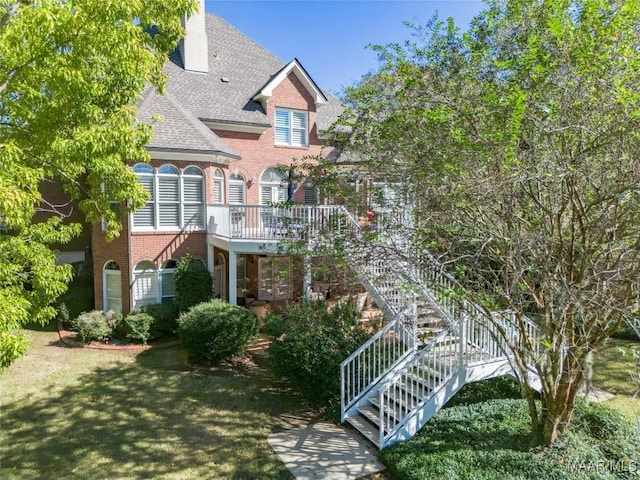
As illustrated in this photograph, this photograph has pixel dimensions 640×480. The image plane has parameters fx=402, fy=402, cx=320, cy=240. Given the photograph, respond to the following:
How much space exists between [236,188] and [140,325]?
7054mm

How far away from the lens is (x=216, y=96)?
1747 cm

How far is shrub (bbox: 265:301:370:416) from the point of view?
8.45 m

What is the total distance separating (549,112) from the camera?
4730 mm

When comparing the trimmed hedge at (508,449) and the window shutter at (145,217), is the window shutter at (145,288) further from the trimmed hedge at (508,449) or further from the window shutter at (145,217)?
the trimmed hedge at (508,449)

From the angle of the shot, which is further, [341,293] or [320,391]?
[341,293]

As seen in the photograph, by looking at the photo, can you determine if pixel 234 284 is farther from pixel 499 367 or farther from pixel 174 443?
pixel 499 367

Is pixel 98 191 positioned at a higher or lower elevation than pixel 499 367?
higher

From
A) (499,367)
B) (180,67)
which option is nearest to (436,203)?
(499,367)

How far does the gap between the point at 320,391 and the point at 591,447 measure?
483cm

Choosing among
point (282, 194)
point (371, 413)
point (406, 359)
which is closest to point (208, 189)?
point (282, 194)

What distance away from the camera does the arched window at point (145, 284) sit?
13.8 m

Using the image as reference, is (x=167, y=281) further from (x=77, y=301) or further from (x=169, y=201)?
(x=77, y=301)

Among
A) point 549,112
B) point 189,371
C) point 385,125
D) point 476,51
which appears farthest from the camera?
point 189,371

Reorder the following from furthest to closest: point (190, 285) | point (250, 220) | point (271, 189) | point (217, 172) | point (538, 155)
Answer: point (271, 189)
point (217, 172)
point (250, 220)
point (190, 285)
point (538, 155)
